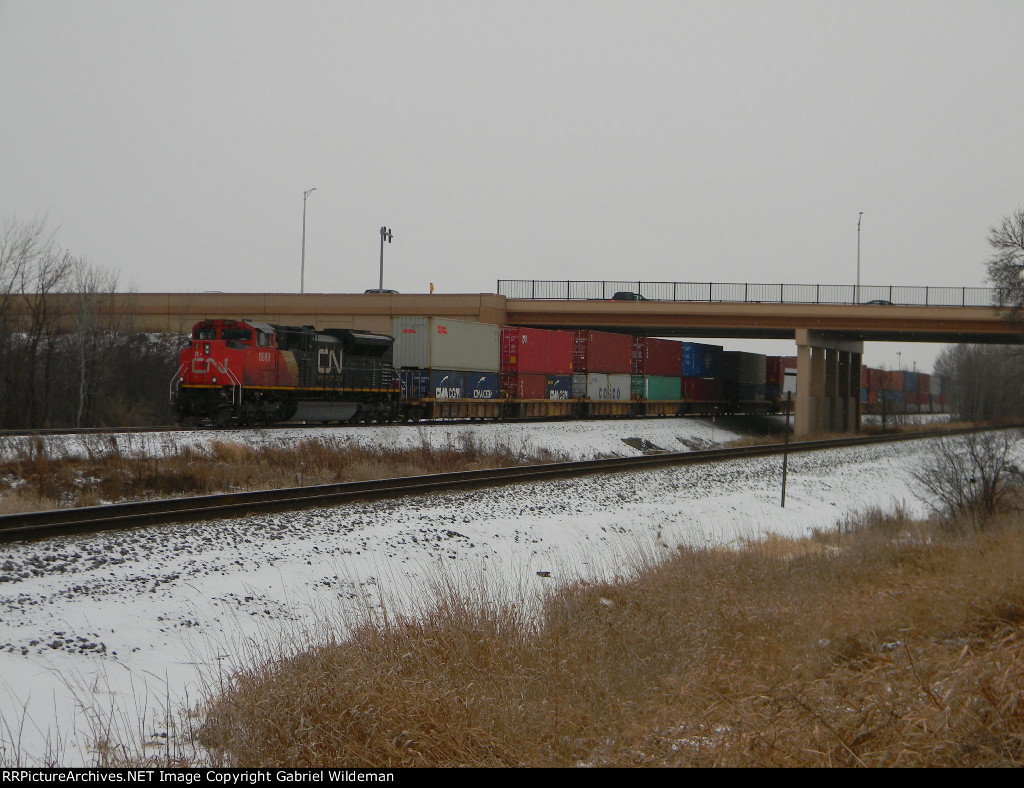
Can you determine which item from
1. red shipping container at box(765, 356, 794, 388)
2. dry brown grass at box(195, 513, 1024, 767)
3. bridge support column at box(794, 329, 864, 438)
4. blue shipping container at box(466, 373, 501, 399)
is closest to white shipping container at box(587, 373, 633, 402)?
blue shipping container at box(466, 373, 501, 399)

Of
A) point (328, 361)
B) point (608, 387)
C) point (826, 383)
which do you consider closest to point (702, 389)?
point (826, 383)

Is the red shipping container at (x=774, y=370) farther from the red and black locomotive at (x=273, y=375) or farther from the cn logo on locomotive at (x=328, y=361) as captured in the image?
the cn logo on locomotive at (x=328, y=361)

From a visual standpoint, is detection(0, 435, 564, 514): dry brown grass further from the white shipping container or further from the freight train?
the white shipping container

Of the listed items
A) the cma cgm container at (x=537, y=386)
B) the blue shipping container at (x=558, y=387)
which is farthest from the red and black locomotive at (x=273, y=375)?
the blue shipping container at (x=558, y=387)

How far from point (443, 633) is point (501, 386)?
28258 mm

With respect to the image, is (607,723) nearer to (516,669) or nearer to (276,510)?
(516,669)

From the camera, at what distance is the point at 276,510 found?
1352cm

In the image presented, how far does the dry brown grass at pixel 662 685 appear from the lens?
4.90 meters

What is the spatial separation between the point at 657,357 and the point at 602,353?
5.10 metres

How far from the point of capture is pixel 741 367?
5319 centimetres

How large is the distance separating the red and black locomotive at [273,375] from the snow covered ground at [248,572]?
3.06m

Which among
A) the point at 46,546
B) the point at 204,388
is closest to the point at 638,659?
the point at 46,546

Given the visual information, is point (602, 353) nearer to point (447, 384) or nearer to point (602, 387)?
point (602, 387)

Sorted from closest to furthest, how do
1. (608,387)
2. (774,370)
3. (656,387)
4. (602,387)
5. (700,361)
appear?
(602,387) < (608,387) < (656,387) < (700,361) < (774,370)
